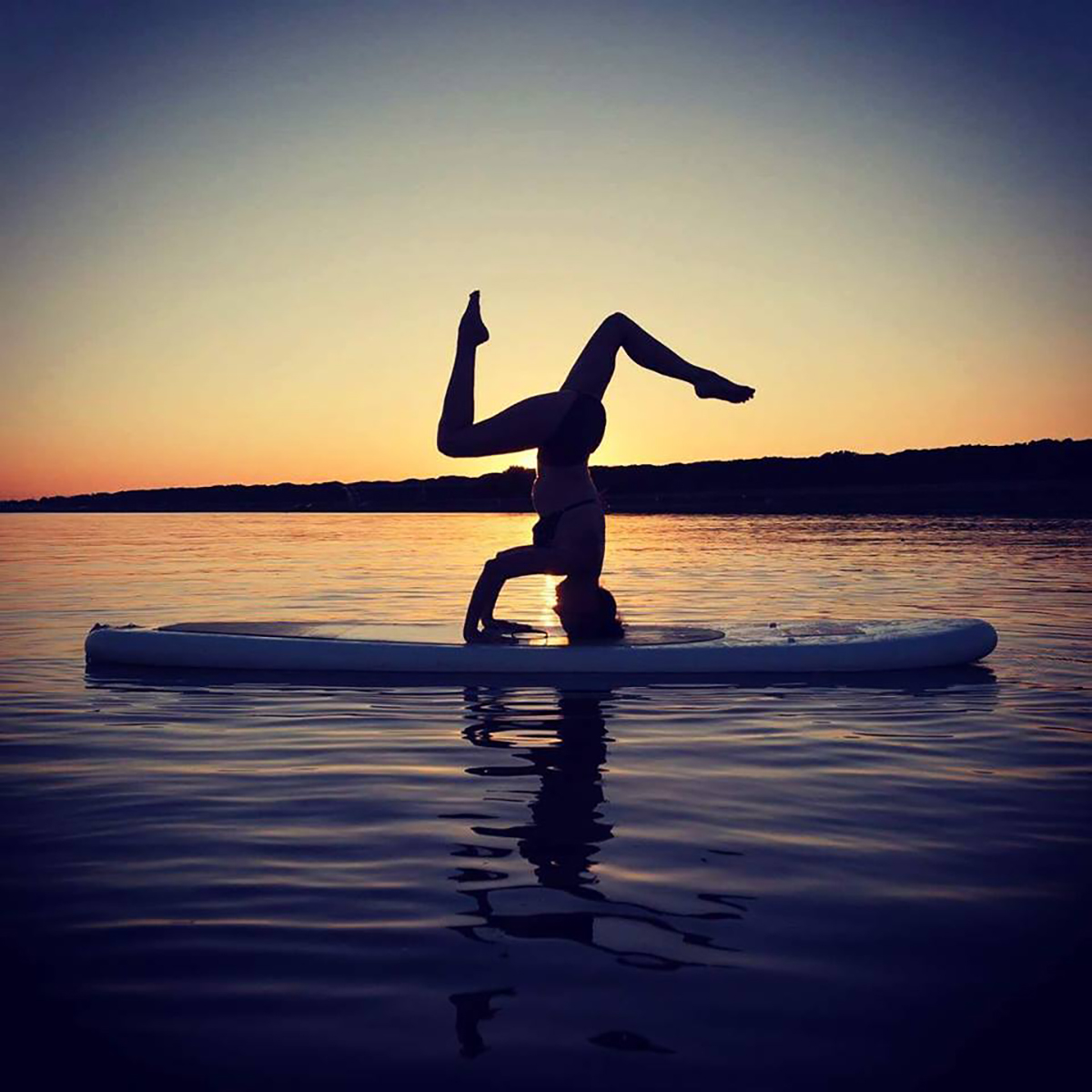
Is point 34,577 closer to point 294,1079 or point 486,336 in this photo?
point 486,336

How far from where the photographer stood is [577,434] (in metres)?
9.34

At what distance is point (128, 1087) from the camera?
8.54 ft

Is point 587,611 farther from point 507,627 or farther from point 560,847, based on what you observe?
point 560,847

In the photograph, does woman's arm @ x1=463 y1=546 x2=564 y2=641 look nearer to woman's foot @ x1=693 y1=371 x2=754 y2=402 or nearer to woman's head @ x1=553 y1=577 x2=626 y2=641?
woman's head @ x1=553 y1=577 x2=626 y2=641

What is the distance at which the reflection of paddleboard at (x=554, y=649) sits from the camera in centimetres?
916

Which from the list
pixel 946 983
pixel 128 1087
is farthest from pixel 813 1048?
pixel 128 1087

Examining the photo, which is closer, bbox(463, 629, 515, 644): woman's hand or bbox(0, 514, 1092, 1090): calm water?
bbox(0, 514, 1092, 1090): calm water

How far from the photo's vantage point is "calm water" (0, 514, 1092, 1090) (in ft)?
9.23

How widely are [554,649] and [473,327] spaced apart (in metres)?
2.92

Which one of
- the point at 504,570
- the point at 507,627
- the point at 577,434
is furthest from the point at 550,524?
the point at 507,627

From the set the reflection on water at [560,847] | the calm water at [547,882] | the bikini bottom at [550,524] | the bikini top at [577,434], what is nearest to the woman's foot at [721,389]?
the bikini top at [577,434]

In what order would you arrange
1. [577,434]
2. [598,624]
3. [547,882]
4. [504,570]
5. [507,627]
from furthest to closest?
[507,627] < [598,624] < [504,570] < [577,434] < [547,882]

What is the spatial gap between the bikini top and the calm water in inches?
84.4

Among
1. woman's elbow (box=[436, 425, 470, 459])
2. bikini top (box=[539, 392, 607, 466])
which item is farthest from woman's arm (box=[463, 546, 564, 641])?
woman's elbow (box=[436, 425, 470, 459])
